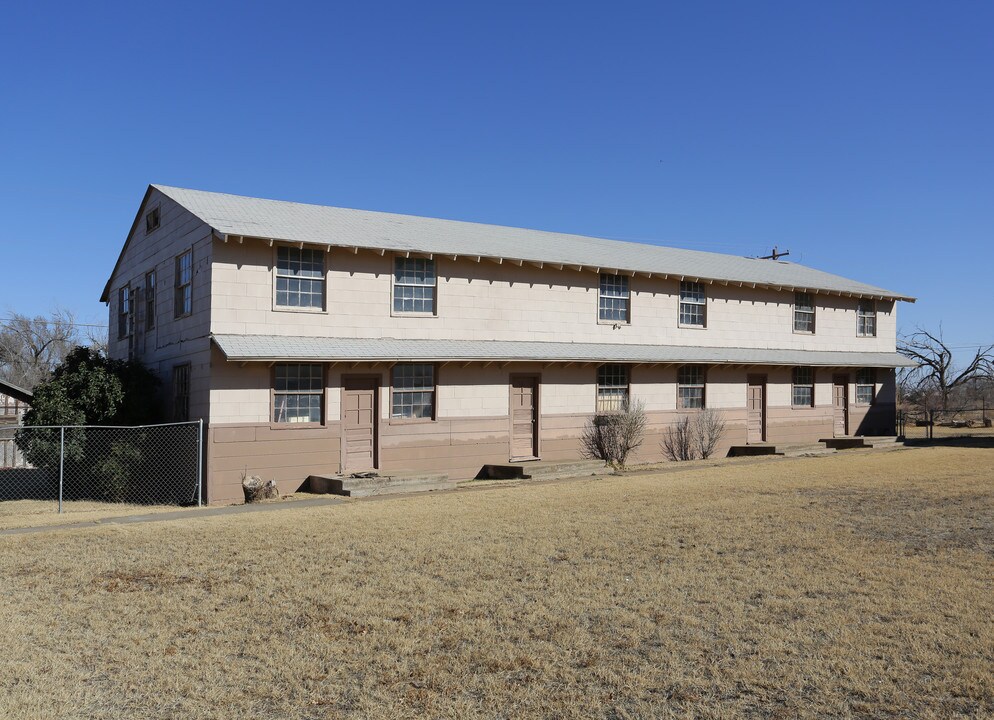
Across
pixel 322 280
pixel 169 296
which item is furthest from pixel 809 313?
pixel 169 296

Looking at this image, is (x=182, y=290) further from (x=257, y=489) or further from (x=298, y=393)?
(x=257, y=489)

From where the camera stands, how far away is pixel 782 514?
13.6m

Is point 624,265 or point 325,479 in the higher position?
point 624,265

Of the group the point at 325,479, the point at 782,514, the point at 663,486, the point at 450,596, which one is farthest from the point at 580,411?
the point at 450,596

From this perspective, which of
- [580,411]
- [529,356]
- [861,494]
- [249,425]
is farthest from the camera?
[580,411]

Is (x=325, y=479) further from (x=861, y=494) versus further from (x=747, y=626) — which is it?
(x=747, y=626)

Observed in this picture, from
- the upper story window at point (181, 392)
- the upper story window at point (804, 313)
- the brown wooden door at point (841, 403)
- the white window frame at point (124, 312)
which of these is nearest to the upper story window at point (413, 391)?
the upper story window at point (181, 392)

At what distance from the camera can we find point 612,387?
80.0ft

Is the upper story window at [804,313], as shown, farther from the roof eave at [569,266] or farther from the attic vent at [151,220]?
the attic vent at [151,220]

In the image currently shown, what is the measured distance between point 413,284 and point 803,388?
15.4 meters

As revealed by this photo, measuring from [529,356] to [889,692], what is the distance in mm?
15895

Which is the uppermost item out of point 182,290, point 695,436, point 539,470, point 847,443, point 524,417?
point 182,290

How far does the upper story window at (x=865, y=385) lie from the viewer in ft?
103

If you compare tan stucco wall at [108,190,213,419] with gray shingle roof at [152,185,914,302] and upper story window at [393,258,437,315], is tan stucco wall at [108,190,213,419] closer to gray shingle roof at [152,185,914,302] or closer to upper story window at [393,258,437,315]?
gray shingle roof at [152,185,914,302]
